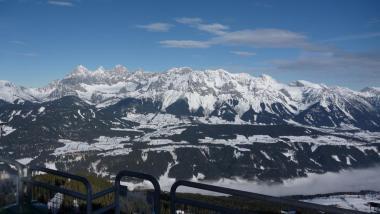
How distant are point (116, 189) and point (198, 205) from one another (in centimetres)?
251

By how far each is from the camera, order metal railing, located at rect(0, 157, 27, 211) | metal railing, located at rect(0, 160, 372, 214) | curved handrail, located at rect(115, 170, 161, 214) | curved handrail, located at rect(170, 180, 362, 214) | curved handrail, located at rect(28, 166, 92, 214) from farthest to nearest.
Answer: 1. metal railing, located at rect(0, 157, 27, 211)
2. curved handrail, located at rect(28, 166, 92, 214)
3. curved handrail, located at rect(115, 170, 161, 214)
4. metal railing, located at rect(0, 160, 372, 214)
5. curved handrail, located at rect(170, 180, 362, 214)

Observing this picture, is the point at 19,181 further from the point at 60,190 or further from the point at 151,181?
the point at 151,181

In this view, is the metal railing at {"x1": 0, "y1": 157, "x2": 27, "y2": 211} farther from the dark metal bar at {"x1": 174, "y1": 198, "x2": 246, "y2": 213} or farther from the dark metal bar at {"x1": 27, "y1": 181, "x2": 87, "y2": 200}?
the dark metal bar at {"x1": 174, "y1": 198, "x2": 246, "y2": 213}

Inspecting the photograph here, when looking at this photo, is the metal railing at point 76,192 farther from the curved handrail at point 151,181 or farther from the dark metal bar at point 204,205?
the dark metal bar at point 204,205

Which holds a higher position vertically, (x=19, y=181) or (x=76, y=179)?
(x=76, y=179)

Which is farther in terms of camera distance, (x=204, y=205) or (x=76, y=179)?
(x=76, y=179)

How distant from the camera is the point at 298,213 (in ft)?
35.7

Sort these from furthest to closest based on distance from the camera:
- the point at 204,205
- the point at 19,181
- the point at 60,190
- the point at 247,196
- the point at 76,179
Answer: the point at 19,181, the point at 60,190, the point at 76,179, the point at 204,205, the point at 247,196

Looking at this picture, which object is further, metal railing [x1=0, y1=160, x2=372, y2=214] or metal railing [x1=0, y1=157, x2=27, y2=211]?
metal railing [x1=0, y1=157, x2=27, y2=211]

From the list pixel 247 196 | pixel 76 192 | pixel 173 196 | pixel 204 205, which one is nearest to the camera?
pixel 247 196

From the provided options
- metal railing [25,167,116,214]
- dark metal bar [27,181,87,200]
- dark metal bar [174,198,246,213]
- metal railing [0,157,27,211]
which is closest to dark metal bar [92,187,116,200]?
metal railing [25,167,116,214]

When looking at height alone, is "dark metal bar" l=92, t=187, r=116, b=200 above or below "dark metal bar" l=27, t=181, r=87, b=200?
above

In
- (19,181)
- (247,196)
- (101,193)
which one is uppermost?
(247,196)

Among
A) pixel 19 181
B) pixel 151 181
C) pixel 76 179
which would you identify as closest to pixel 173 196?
pixel 151 181
